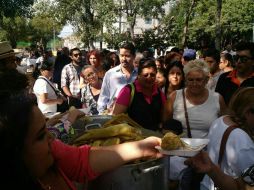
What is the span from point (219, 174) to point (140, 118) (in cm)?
200

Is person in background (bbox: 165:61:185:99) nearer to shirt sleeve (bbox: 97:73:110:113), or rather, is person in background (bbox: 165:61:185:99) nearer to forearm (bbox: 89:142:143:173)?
shirt sleeve (bbox: 97:73:110:113)

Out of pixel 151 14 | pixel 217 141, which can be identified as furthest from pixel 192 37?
pixel 217 141

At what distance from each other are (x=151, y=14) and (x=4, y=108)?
1066 inches

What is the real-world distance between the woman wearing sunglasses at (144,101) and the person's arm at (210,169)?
196 cm

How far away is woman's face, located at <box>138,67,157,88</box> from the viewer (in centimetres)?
455

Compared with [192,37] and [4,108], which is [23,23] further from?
[4,108]

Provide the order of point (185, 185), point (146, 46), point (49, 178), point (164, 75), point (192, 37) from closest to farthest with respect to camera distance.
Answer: point (49, 178) < point (185, 185) < point (164, 75) < point (146, 46) < point (192, 37)

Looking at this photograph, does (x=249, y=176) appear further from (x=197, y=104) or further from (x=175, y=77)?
(x=175, y=77)

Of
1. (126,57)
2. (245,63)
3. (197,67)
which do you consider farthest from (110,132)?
(126,57)

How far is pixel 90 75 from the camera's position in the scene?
662cm

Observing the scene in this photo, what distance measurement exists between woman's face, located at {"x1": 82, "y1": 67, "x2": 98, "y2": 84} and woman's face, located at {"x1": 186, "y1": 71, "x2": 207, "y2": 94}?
2.48 meters

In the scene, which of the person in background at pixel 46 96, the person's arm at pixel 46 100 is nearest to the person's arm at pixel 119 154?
the person in background at pixel 46 96

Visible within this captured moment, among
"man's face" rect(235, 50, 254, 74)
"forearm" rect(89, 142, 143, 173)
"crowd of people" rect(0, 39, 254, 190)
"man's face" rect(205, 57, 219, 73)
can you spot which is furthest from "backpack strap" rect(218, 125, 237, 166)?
"man's face" rect(205, 57, 219, 73)

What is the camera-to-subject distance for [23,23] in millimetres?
64312
